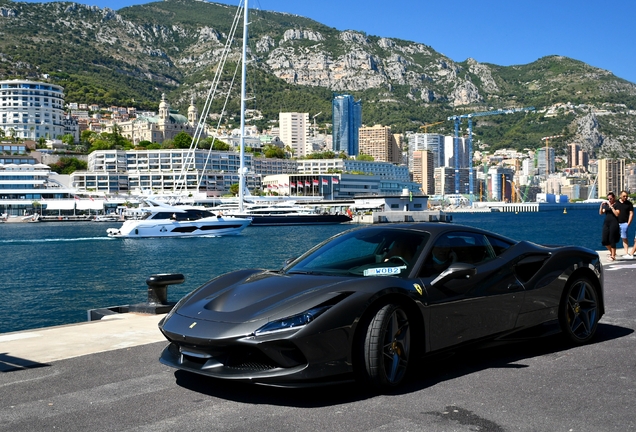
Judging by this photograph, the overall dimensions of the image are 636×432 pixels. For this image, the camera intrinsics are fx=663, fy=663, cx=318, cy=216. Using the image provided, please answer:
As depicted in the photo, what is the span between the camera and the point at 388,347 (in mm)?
4926

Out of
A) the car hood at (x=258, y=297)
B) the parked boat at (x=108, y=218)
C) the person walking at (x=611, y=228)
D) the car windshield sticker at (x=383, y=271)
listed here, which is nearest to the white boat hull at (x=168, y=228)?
the person walking at (x=611, y=228)

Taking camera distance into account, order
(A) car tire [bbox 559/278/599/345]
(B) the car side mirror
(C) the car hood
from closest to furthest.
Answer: (C) the car hood
(B) the car side mirror
(A) car tire [bbox 559/278/599/345]

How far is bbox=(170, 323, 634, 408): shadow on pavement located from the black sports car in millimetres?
158

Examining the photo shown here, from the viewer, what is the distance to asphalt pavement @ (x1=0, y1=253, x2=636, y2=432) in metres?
4.19

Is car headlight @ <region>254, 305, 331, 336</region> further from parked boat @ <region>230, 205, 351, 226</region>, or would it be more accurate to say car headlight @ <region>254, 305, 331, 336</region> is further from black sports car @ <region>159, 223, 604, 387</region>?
parked boat @ <region>230, 205, 351, 226</region>

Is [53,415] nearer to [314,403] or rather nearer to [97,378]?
[97,378]

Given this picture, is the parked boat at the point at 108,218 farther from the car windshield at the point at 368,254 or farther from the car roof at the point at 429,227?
the car roof at the point at 429,227

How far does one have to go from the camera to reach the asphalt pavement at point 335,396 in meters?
4.19

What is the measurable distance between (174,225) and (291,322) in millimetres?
61130

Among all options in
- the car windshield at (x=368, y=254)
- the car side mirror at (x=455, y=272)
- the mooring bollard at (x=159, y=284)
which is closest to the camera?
the car side mirror at (x=455, y=272)

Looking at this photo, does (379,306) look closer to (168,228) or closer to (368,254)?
(368,254)

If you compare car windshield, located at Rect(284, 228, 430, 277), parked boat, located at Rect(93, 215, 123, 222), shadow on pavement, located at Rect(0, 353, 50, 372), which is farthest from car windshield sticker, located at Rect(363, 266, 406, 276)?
parked boat, located at Rect(93, 215, 123, 222)

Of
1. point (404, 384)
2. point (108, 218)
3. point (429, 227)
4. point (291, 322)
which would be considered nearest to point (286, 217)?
point (108, 218)

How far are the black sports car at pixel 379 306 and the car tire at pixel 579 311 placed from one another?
11 mm
